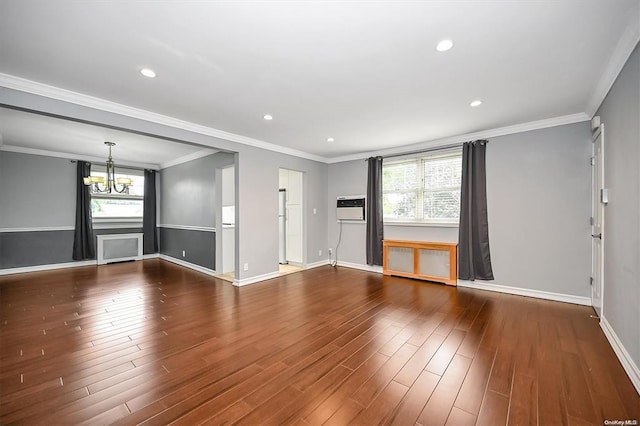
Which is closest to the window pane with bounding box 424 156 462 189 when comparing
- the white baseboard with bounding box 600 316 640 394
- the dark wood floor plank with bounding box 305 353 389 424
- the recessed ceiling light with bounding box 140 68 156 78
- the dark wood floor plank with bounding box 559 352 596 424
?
the white baseboard with bounding box 600 316 640 394

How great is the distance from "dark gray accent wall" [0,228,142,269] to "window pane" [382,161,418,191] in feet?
24.0

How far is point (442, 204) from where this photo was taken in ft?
15.7

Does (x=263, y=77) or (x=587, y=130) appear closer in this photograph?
(x=263, y=77)

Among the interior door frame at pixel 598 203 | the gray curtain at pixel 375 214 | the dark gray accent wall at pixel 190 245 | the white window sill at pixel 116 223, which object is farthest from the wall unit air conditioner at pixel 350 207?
the white window sill at pixel 116 223

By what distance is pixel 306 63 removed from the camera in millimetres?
2307

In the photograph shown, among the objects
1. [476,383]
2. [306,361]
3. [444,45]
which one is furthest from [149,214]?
[476,383]

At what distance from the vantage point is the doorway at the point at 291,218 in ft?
19.9

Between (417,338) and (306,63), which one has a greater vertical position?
(306,63)

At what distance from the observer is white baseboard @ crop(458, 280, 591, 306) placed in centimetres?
354

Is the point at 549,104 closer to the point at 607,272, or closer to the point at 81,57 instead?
the point at 607,272

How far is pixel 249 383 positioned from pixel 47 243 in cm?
Result: 674

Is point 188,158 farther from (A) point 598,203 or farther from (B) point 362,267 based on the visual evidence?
(A) point 598,203

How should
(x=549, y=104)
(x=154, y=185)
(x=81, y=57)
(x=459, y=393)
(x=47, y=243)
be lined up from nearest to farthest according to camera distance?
(x=459, y=393)
(x=81, y=57)
(x=549, y=104)
(x=47, y=243)
(x=154, y=185)

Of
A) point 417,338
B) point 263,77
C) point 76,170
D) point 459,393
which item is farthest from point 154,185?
point 459,393
